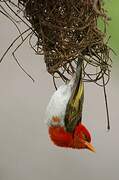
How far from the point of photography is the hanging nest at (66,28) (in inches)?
42.0

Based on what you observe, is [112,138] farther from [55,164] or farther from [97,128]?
[55,164]

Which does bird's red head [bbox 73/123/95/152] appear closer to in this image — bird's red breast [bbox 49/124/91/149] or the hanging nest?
bird's red breast [bbox 49/124/91/149]

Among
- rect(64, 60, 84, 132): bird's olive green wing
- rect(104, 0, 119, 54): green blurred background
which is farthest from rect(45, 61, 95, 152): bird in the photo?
rect(104, 0, 119, 54): green blurred background

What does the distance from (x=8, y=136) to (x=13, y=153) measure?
0.09 meters

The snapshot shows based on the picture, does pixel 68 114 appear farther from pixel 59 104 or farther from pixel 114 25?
pixel 114 25

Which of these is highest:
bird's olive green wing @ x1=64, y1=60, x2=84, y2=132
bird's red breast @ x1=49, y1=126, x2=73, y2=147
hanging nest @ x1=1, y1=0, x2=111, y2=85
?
hanging nest @ x1=1, y1=0, x2=111, y2=85

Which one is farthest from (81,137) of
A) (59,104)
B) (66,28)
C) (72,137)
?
(66,28)

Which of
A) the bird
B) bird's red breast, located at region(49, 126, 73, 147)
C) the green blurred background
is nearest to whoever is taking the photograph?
the green blurred background

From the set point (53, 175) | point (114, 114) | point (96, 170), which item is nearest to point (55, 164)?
point (53, 175)

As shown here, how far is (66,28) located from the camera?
1070mm

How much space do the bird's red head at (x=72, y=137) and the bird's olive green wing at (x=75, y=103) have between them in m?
0.04

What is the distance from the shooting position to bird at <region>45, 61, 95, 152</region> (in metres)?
1.01

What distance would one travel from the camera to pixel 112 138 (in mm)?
2170

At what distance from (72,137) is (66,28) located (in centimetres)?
27
